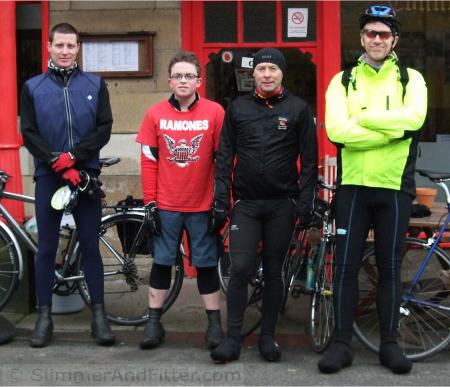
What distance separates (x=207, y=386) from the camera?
4.48 meters

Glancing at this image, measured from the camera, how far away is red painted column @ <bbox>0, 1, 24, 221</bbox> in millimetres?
5859

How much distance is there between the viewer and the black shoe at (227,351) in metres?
4.79

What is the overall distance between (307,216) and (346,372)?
3.03ft

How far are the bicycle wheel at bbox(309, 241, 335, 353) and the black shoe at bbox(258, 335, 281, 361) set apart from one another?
11.1 inches

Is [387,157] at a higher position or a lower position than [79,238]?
higher

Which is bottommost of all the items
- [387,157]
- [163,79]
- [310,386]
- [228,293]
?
[310,386]

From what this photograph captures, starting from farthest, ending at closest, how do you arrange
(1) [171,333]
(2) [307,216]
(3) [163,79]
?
(3) [163,79] → (1) [171,333] → (2) [307,216]

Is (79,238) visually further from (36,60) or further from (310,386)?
(36,60)

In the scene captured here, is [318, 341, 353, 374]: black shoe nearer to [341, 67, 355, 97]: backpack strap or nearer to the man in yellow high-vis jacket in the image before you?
the man in yellow high-vis jacket

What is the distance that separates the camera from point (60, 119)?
5.13 metres

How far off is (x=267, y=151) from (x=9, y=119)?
6.98 ft

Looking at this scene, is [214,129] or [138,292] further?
[138,292]

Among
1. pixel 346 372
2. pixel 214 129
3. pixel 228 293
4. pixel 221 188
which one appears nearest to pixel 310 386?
pixel 346 372

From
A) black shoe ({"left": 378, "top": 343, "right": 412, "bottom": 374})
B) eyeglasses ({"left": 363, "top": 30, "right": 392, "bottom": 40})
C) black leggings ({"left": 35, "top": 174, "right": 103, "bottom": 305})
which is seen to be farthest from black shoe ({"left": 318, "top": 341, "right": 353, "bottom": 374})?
eyeglasses ({"left": 363, "top": 30, "right": 392, "bottom": 40})
